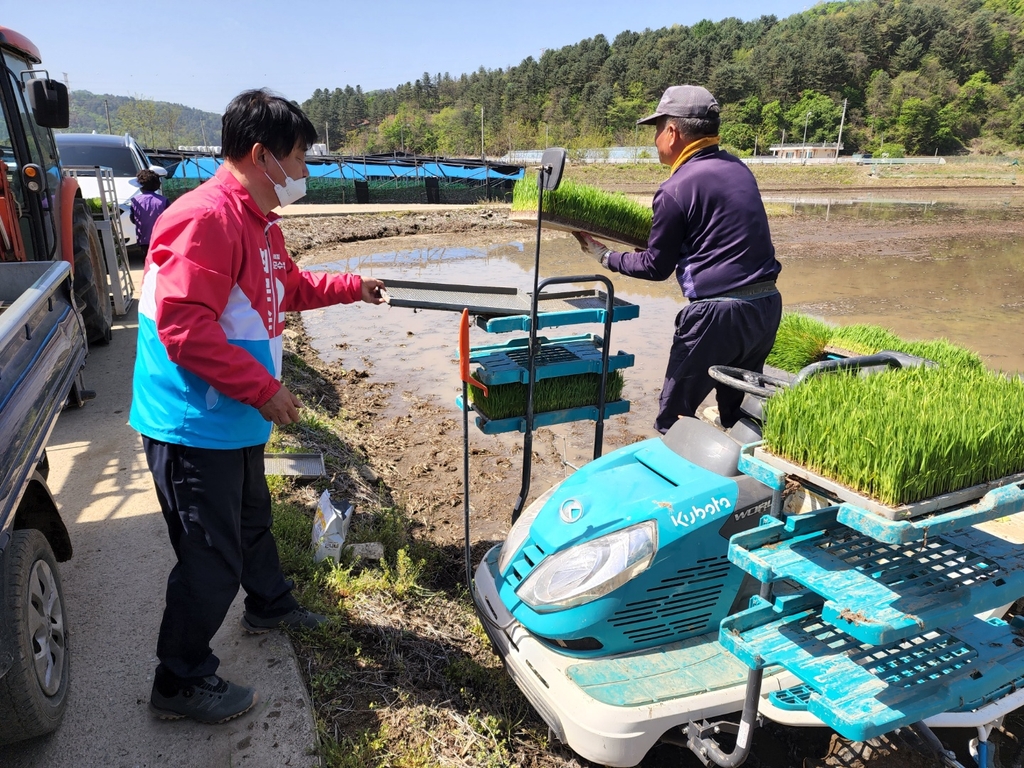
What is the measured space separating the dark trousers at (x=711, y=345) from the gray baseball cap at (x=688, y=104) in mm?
927

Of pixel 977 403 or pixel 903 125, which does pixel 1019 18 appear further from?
pixel 977 403

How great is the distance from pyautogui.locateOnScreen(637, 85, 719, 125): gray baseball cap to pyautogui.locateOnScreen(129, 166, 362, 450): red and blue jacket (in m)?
2.04

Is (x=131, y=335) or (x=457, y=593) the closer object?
(x=457, y=593)

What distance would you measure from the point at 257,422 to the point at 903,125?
106934mm

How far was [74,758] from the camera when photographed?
7.26ft

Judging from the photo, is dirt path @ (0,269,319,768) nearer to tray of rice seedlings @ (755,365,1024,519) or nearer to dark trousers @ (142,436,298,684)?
dark trousers @ (142,436,298,684)

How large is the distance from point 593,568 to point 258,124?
6.21ft

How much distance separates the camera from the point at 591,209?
3.79 meters

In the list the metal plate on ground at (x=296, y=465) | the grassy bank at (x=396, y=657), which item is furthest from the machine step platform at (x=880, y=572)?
the metal plate on ground at (x=296, y=465)

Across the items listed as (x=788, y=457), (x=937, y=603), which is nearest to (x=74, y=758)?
(x=788, y=457)

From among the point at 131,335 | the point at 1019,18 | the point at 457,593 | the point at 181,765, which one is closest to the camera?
the point at 181,765

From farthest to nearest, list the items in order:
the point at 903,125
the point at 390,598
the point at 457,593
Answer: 1. the point at 903,125
2. the point at 457,593
3. the point at 390,598

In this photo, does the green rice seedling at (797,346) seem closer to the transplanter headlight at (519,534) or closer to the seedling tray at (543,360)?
the seedling tray at (543,360)

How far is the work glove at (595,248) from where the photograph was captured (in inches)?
137
